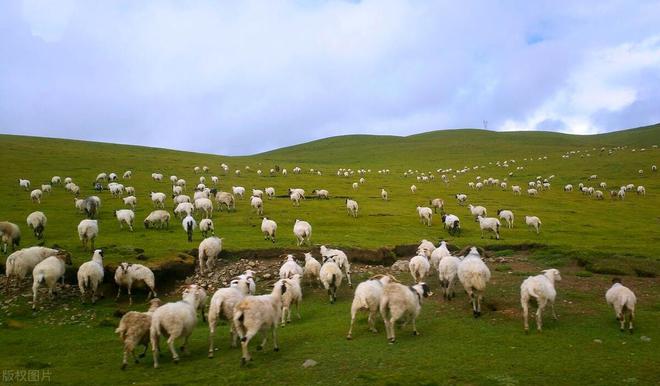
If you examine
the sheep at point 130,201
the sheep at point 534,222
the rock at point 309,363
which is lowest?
the rock at point 309,363

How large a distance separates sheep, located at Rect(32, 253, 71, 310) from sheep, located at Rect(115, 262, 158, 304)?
215 cm

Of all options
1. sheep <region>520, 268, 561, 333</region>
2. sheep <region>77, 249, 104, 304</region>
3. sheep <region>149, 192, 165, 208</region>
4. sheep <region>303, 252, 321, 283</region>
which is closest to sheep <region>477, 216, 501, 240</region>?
sheep <region>303, 252, 321, 283</region>

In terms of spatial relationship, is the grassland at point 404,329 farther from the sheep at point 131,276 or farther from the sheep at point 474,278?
the sheep at point 131,276

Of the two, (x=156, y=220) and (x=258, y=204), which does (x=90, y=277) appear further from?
(x=258, y=204)

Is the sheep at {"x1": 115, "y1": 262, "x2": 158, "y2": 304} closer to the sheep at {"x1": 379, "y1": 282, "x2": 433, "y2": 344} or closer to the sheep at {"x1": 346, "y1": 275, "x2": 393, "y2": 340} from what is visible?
the sheep at {"x1": 346, "y1": 275, "x2": 393, "y2": 340}

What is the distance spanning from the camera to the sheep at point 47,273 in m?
17.9

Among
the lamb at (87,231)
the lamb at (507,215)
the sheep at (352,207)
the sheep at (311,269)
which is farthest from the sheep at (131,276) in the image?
the lamb at (507,215)

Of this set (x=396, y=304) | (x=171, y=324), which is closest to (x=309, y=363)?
(x=396, y=304)

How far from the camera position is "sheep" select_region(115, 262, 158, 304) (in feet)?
61.3

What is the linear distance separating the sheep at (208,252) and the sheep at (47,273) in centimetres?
575

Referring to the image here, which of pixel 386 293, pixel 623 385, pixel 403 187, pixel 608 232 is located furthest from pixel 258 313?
pixel 403 187

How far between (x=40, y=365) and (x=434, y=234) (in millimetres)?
25537

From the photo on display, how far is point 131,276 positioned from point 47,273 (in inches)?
118

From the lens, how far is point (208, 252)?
22.4 meters
